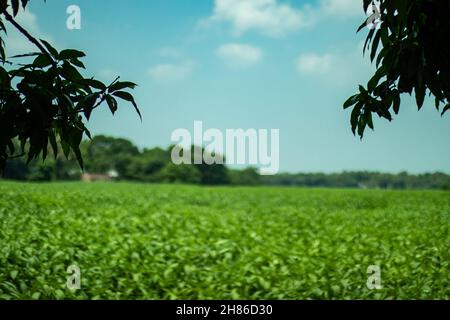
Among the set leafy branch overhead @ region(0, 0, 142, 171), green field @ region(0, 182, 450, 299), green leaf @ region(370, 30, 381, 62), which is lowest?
green field @ region(0, 182, 450, 299)

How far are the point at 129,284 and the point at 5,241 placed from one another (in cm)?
134

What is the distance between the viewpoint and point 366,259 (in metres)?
4.80

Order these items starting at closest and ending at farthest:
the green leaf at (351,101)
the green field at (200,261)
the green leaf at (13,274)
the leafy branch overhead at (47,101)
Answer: the leafy branch overhead at (47,101)
the green leaf at (351,101)
the green leaf at (13,274)
the green field at (200,261)

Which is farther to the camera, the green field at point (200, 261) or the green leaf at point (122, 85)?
the green field at point (200, 261)

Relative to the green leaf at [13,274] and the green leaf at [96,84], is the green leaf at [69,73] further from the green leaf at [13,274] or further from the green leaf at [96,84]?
the green leaf at [13,274]

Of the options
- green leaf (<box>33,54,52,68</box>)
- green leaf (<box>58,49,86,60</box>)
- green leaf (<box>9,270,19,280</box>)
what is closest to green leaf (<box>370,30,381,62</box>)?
green leaf (<box>58,49,86,60</box>)

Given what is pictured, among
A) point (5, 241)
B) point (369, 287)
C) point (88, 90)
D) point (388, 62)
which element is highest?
point (388, 62)

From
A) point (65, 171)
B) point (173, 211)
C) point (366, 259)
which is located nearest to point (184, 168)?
point (65, 171)

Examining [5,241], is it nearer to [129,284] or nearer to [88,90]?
[129,284]

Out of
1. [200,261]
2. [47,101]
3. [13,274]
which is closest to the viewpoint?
[47,101]

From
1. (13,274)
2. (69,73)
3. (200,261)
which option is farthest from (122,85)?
(200,261)

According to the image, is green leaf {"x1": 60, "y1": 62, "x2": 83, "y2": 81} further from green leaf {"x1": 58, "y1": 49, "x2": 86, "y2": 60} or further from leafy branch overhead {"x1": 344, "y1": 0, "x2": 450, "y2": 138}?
leafy branch overhead {"x1": 344, "y1": 0, "x2": 450, "y2": 138}

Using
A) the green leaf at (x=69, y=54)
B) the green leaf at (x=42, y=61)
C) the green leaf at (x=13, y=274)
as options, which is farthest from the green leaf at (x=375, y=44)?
the green leaf at (x=13, y=274)

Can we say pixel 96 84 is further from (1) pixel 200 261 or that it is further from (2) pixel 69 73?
(1) pixel 200 261
